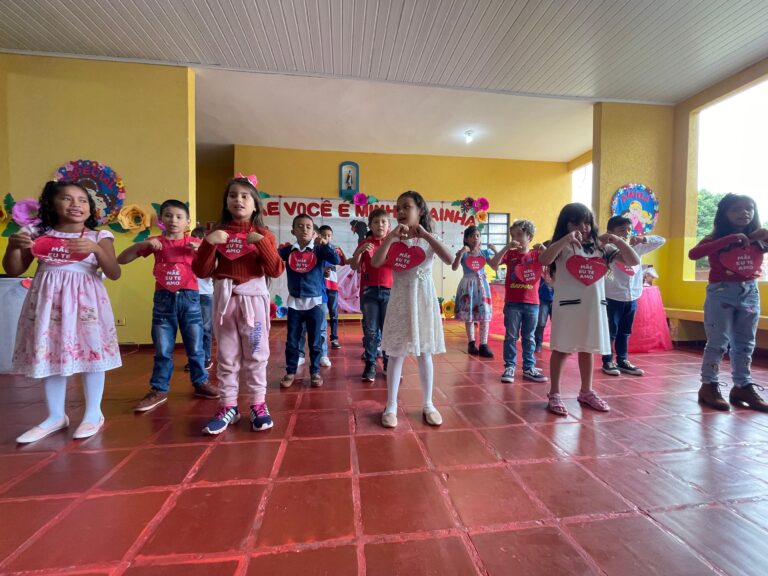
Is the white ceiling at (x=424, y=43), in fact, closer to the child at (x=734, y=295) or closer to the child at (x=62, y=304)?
the child at (x=734, y=295)

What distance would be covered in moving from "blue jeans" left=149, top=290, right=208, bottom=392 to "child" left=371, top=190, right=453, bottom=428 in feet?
4.59

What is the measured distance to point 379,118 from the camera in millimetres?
5598

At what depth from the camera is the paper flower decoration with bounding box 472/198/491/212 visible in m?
A: 6.48

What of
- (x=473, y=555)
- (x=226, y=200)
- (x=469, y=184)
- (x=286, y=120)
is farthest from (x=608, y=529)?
(x=469, y=184)

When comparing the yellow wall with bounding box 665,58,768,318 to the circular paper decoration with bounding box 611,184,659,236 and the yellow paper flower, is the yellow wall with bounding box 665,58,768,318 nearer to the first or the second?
the circular paper decoration with bounding box 611,184,659,236

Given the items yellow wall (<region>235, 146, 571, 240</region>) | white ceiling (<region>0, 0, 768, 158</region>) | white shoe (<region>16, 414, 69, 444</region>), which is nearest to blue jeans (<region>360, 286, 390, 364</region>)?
white shoe (<region>16, 414, 69, 444</region>)

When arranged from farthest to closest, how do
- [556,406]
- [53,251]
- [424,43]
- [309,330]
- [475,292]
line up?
[475,292] → [424,43] → [309,330] → [556,406] → [53,251]

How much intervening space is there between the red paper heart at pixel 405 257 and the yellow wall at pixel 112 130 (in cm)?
337

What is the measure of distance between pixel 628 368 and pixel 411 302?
2.50 metres

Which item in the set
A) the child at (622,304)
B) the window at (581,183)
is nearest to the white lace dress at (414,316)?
the child at (622,304)

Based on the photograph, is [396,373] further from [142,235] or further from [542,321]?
[142,235]

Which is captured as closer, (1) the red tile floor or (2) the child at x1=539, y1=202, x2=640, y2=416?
(1) the red tile floor

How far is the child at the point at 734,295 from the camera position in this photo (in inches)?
90.6

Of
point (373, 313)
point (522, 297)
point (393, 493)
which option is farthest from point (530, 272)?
point (393, 493)
